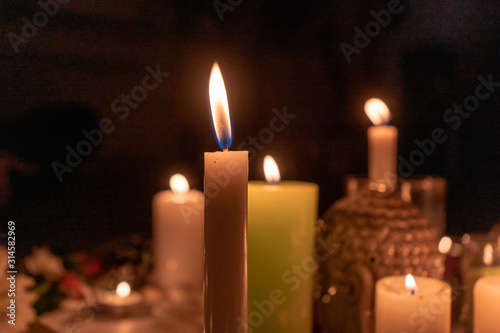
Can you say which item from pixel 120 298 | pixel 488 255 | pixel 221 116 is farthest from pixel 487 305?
pixel 120 298

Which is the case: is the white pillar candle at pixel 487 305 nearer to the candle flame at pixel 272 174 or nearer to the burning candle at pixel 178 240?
the candle flame at pixel 272 174

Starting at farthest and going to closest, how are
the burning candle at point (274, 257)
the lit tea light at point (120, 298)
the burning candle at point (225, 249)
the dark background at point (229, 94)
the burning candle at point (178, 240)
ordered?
the dark background at point (229, 94) → the burning candle at point (178, 240) → the lit tea light at point (120, 298) → the burning candle at point (274, 257) → the burning candle at point (225, 249)

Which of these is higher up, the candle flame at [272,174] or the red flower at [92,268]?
the candle flame at [272,174]

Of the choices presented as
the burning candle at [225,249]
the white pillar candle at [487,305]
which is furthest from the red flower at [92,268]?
the white pillar candle at [487,305]

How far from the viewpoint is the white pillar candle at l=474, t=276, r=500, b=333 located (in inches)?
21.0

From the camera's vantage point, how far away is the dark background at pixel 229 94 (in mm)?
1209

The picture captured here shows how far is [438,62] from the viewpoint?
1213 millimetres

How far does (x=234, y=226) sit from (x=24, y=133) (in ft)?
3.27

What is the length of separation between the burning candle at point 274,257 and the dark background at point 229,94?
27.5 inches

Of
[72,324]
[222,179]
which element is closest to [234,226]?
[222,179]

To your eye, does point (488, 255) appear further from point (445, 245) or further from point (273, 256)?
point (273, 256)

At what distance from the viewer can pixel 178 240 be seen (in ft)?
2.92

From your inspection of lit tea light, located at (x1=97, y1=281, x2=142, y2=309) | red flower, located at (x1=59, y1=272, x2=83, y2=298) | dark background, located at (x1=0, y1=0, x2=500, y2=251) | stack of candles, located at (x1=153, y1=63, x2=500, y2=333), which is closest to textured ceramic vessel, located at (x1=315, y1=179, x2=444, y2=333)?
stack of candles, located at (x1=153, y1=63, x2=500, y2=333)

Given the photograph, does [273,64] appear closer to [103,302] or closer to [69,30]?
[69,30]
